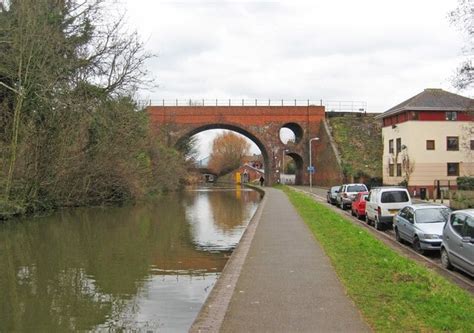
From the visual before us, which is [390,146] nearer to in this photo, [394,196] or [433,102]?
[433,102]

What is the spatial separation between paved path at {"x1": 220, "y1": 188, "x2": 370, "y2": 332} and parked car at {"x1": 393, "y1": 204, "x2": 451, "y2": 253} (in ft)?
9.90

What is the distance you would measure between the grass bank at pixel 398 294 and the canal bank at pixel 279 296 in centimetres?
23

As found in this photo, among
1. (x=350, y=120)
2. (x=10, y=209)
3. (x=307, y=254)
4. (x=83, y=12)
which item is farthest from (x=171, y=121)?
(x=307, y=254)

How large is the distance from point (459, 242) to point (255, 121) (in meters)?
61.3

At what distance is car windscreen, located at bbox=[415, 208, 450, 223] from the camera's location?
51.4 ft

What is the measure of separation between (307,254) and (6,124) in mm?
16711

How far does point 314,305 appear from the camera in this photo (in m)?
7.61

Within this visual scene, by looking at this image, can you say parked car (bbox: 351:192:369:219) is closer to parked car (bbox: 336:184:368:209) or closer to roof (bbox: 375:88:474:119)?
parked car (bbox: 336:184:368:209)

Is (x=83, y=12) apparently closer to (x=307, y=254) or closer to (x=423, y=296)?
(x=307, y=254)

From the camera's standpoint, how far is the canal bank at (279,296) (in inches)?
261

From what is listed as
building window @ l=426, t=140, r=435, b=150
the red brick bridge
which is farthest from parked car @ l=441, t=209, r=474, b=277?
the red brick bridge

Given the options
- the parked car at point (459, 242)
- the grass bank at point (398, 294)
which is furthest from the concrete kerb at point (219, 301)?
the parked car at point (459, 242)

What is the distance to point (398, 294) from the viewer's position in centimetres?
821

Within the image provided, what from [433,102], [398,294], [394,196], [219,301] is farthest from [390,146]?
[219,301]
